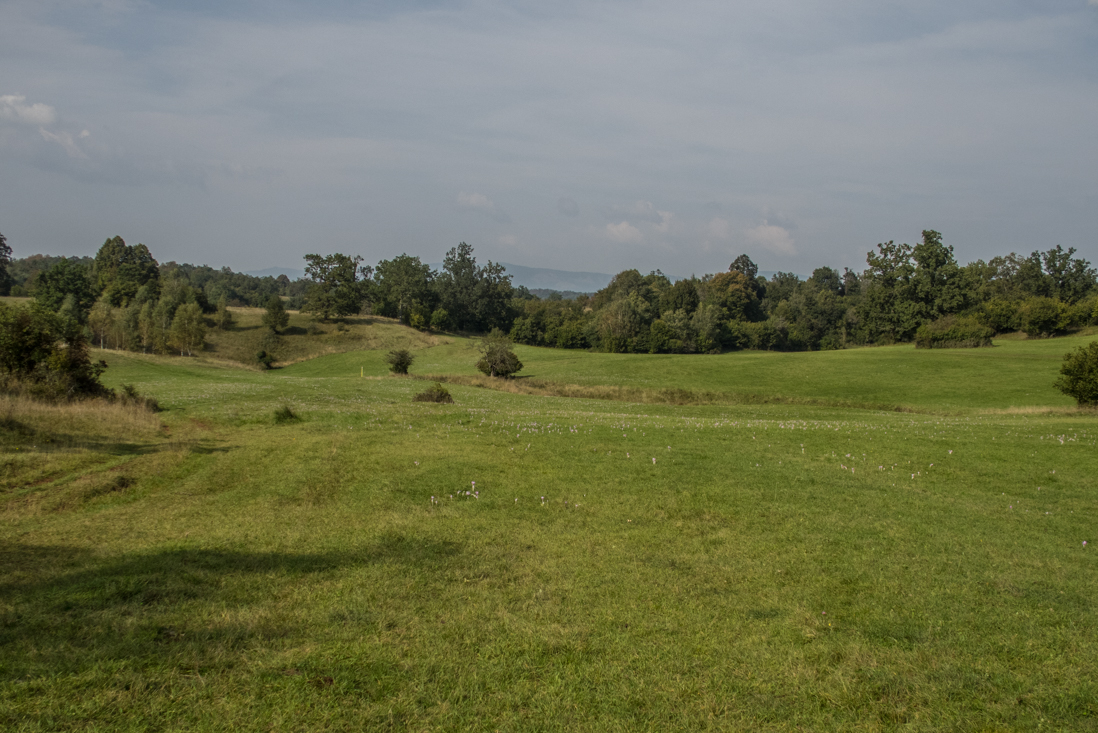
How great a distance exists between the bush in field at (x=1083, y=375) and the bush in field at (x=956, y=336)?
5354 cm

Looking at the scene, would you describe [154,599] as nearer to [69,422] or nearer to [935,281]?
[69,422]

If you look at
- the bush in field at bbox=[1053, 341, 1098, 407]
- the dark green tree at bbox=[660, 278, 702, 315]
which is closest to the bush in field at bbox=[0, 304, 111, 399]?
the bush in field at bbox=[1053, 341, 1098, 407]

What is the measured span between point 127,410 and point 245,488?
11.0 meters

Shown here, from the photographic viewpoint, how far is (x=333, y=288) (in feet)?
358

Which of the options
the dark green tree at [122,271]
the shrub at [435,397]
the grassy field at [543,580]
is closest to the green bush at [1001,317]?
the grassy field at [543,580]

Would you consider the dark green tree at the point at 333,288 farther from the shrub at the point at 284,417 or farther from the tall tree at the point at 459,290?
the shrub at the point at 284,417

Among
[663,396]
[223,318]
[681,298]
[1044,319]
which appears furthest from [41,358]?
[681,298]

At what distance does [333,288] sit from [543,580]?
109562 mm

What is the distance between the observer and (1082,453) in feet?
51.0

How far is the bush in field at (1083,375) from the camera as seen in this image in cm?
2748

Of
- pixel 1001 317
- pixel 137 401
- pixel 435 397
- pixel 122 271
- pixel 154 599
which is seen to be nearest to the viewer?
pixel 154 599

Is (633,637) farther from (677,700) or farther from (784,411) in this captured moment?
(784,411)

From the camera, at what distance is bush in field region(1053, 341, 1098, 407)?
90.2 ft

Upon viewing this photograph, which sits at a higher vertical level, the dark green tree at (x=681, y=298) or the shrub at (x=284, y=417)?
the dark green tree at (x=681, y=298)
